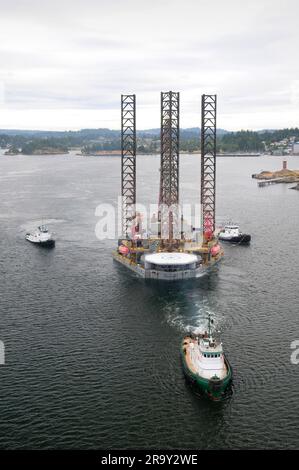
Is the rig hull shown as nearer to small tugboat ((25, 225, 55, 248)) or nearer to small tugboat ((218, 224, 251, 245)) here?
small tugboat ((218, 224, 251, 245))

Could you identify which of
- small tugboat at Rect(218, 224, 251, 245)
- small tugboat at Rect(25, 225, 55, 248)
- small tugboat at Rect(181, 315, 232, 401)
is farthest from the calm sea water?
small tugboat at Rect(218, 224, 251, 245)

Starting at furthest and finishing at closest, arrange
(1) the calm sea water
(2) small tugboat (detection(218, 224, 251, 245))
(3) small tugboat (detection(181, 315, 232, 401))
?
(2) small tugboat (detection(218, 224, 251, 245)) → (3) small tugboat (detection(181, 315, 232, 401)) → (1) the calm sea water

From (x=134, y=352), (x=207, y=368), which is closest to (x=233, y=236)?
(x=134, y=352)

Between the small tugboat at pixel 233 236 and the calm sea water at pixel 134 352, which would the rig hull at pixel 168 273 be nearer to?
the calm sea water at pixel 134 352

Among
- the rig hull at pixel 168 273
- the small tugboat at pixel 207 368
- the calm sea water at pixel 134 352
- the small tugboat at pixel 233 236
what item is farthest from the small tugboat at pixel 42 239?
the small tugboat at pixel 207 368

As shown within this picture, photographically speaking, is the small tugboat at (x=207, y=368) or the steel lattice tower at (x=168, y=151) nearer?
the small tugboat at (x=207, y=368)
